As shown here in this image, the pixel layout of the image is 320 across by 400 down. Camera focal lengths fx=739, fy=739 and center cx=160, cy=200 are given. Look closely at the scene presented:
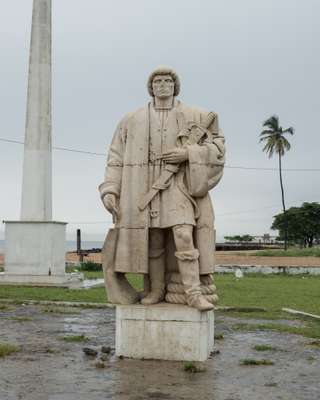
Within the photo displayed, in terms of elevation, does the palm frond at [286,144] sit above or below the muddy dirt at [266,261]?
above

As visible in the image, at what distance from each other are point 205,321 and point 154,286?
0.75 m

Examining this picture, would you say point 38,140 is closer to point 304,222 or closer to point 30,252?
point 30,252

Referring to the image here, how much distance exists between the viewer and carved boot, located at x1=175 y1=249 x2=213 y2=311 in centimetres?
782

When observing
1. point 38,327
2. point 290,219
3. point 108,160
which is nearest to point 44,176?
point 38,327

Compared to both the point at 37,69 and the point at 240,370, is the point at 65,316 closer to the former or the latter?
the point at 240,370

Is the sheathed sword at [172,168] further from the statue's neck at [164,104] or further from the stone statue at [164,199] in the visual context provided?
the statue's neck at [164,104]

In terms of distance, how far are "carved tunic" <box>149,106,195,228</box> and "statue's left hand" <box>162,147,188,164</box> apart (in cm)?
10

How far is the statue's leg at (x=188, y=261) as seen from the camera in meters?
7.81

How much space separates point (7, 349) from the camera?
8.27 meters

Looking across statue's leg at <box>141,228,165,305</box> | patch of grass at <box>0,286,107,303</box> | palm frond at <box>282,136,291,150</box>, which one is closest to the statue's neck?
statue's leg at <box>141,228,165,305</box>

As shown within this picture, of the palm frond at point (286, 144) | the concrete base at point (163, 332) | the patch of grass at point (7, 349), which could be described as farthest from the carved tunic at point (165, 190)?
the palm frond at point (286, 144)

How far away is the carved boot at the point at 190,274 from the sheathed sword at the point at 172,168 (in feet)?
2.18

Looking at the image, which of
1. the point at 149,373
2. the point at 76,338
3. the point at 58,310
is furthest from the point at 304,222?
the point at 149,373

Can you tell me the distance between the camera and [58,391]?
6.30 metres
